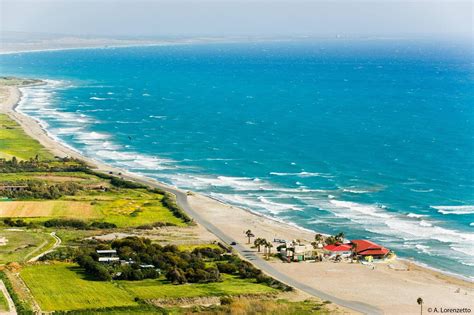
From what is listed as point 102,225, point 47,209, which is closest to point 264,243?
point 102,225

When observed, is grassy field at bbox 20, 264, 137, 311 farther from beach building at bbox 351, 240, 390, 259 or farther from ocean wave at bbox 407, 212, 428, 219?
ocean wave at bbox 407, 212, 428, 219

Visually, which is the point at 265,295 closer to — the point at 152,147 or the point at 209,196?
the point at 209,196

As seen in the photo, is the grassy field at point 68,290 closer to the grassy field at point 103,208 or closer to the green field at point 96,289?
the green field at point 96,289

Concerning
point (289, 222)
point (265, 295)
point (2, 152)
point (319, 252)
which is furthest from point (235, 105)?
point (265, 295)

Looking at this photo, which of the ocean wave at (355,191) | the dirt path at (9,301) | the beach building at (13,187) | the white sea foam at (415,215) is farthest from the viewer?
the ocean wave at (355,191)

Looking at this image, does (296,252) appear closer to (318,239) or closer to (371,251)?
(318,239)

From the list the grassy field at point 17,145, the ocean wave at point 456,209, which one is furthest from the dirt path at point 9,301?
the grassy field at point 17,145
